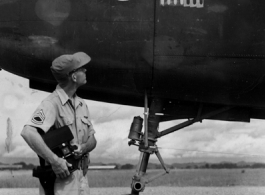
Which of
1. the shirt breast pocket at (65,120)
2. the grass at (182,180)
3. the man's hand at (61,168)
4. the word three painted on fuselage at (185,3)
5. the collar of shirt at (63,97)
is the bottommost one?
the grass at (182,180)

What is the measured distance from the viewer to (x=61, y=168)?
3.73 m

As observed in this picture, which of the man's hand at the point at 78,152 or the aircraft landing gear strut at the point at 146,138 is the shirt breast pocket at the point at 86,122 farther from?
the aircraft landing gear strut at the point at 146,138

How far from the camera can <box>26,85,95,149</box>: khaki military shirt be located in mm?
3912

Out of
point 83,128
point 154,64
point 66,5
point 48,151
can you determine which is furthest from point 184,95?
point 48,151


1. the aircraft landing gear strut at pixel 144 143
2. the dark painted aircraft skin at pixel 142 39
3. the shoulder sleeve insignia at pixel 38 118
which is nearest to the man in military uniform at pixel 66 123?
the shoulder sleeve insignia at pixel 38 118

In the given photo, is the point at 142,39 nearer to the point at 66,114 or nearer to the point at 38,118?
the point at 66,114

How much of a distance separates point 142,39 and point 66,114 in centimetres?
218

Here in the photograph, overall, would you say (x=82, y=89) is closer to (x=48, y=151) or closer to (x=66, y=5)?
(x=66, y=5)

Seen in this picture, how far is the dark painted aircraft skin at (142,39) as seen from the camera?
5.96 metres

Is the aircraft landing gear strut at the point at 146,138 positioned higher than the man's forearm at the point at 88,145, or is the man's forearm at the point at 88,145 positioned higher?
the man's forearm at the point at 88,145

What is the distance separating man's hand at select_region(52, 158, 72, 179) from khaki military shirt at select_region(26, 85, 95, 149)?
0.79 ft

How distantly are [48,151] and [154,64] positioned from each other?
8.44ft

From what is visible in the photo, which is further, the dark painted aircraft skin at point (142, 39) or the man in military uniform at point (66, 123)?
the dark painted aircraft skin at point (142, 39)

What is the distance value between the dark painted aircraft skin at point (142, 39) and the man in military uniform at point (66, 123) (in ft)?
6.12
